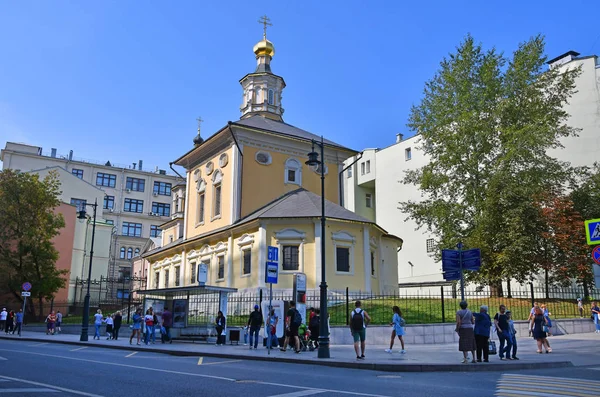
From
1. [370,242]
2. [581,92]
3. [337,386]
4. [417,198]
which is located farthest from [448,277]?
[417,198]

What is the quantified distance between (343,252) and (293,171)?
32.9ft

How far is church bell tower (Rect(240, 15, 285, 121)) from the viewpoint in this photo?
49.5m

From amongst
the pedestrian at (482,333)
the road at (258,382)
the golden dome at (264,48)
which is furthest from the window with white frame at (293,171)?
the road at (258,382)

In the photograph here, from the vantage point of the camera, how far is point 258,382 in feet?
33.5

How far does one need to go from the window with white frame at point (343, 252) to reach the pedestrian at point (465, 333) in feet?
58.4

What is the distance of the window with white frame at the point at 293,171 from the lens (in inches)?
1582

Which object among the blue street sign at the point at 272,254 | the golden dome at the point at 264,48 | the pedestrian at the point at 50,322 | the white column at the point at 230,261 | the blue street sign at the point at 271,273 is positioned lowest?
the pedestrian at the point at 50,322

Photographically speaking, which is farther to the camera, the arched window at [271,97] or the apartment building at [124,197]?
the apartment building at [124,197]

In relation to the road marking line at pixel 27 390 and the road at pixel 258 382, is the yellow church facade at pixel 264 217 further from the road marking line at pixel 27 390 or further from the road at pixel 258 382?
the road marking line at pixel 27 390

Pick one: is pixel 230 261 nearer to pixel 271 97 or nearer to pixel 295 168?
pixel 295 168

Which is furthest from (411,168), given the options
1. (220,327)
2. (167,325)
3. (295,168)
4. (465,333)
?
(465,333)

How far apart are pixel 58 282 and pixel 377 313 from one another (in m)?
29.1

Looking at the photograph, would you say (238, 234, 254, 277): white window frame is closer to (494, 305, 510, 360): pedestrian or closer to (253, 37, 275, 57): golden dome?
(494, 305, 510, 360): pedestrian

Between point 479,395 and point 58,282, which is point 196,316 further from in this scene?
point 58,282
